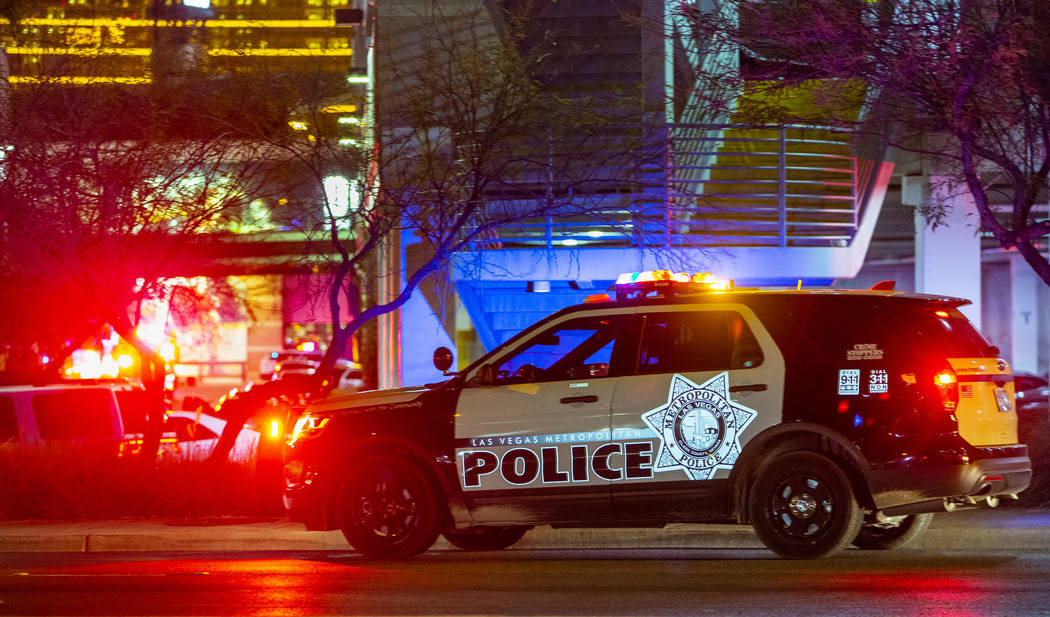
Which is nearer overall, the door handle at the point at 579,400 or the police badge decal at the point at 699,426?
the police badge decal at the point at 699,426

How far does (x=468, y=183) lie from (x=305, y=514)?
5474 millimetres

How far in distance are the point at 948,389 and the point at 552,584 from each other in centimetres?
283

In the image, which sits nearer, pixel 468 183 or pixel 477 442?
pixel 477 442

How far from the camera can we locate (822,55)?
39.8ft

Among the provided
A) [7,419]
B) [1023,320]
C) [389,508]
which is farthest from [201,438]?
[1023,320]

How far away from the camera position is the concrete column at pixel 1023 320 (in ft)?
152

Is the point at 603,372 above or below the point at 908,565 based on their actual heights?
above

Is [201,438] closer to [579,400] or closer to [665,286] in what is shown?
[579,400]

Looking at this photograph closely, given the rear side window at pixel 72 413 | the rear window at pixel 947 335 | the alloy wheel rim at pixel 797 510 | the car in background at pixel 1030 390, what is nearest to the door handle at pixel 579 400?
the alloy wheel rim at pixel 797 510

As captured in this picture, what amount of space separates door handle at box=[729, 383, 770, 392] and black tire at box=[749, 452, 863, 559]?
467 millimetres

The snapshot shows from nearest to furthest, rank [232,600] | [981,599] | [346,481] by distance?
[981,599]
[232,600]
[346,481]

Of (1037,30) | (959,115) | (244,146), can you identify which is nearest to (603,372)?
(959,115)

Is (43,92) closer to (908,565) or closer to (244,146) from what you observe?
(244,146)

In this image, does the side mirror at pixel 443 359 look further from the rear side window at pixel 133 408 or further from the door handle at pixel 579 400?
the rear side window at pixel 133 408
